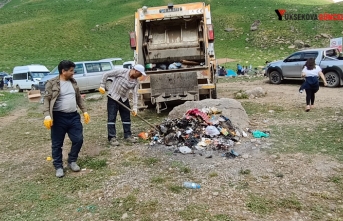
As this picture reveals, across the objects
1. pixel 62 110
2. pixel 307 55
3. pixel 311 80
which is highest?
pixel 307 55

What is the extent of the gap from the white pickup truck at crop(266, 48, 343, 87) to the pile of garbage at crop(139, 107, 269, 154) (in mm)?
7488

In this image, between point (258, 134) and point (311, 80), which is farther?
point (311, 80)

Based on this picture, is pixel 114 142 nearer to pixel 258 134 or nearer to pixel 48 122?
pixel 48 122

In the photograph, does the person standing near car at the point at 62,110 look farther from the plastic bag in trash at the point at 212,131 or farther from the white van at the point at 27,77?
the white van at the point at 27,77

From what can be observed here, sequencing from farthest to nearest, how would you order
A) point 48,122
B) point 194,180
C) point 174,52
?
1. point 174,52
2. point 48,122
3. point 194,180

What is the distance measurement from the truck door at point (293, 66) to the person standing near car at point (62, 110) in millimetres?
10525

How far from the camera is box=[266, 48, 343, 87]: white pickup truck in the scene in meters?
12.1

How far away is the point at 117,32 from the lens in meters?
36.0

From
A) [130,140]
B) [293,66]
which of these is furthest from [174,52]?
[293,66]

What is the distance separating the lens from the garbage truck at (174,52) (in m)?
7.95

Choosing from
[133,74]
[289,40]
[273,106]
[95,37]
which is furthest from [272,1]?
[133,74]

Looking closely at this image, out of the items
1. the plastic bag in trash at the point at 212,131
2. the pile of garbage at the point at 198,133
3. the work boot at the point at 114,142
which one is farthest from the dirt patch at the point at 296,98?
Result: the work boot at the point at 114,142

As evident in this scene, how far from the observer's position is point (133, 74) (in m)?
5.96

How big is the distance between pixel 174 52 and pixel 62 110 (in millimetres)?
4854
